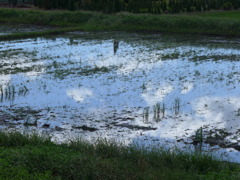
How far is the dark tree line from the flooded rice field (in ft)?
45.4

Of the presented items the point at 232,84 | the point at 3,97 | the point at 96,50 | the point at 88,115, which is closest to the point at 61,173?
the point at 88,115

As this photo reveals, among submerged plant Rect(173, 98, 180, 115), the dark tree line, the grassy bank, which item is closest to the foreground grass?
submerged plant Rect(173, 98, 180, 115)

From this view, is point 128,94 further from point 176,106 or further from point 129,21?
point 129,21

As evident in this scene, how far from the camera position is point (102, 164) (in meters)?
6.22

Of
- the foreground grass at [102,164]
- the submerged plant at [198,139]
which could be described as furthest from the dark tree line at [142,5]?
the foreground grass at [102,164]

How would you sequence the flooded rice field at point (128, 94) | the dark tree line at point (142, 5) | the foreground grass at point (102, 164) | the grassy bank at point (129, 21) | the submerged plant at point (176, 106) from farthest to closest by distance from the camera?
the dark tree line at point (142, 5) < the grassy bank at point (129, 21) < the submerged plant at point (176, 106) < the flooded rice field at point (128, 94) < the foreground grass at point (102, 164)

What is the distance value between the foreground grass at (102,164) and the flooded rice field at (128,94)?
4.66 feet

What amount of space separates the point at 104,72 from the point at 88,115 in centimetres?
539

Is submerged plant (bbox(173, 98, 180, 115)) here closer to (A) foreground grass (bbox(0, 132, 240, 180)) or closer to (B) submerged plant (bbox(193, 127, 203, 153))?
(B) submerged plant (bbox(193, 127, 203, 153))

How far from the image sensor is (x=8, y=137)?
25.5 ft

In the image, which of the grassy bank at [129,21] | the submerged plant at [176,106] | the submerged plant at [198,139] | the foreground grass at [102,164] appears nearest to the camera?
the foreground grass at [102,164]

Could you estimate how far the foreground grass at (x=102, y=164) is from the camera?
19.6ft

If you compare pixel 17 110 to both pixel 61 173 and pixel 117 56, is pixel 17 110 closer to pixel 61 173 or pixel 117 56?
pixel 61 173

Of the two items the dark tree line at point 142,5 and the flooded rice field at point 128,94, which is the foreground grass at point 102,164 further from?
the dark tree line at point 142,5
